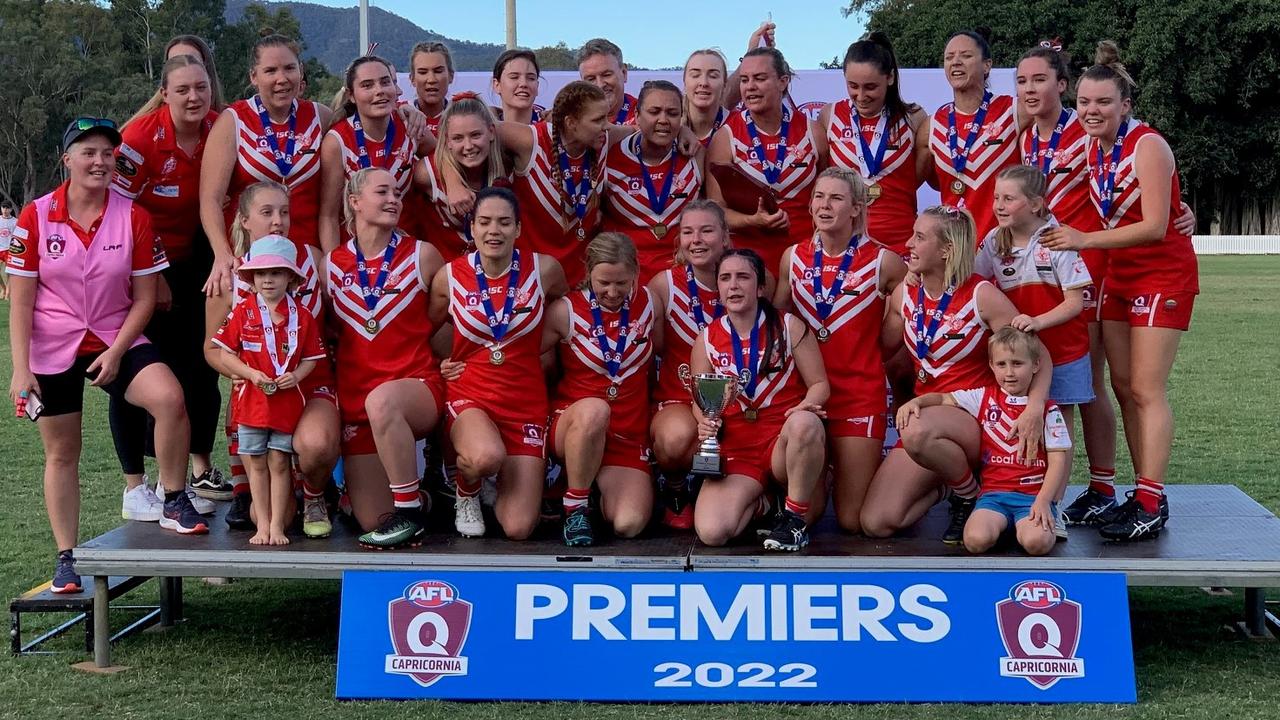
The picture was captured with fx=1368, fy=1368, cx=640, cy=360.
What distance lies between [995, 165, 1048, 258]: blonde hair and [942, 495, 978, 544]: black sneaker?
0.88 metres

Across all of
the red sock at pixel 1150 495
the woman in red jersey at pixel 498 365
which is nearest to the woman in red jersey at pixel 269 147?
the woman in red jersey at pixel 498 365

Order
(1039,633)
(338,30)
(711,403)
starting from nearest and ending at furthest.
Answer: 1. (1039,633)
2. (711,403)
3. (338,30)

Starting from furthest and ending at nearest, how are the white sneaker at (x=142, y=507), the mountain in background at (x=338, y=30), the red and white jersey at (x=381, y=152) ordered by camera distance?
the mountain in background at (x=338, y=30) < the red and white jersey at (x=381, y=152) < the white sneaker at (x=142, y=507)

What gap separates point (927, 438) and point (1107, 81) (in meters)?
1.44

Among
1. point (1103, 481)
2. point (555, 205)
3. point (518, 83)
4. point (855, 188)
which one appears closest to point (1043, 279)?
point (855, 188)

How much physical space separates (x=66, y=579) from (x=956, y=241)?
3.31 meters

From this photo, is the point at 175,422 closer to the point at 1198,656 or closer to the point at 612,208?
the point at 612,208

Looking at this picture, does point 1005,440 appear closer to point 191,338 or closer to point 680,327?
point 680,327

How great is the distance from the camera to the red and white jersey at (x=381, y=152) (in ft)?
17.4

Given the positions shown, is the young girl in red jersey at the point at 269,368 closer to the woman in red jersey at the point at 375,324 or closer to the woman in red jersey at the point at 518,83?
the woman in red jersey at the point at 375,324

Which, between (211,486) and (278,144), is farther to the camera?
(211,486)

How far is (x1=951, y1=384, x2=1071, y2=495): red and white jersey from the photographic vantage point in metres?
4.52

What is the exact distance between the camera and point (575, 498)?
473 centimetres

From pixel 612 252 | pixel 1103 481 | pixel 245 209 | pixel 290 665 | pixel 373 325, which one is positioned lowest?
pixel 290 665
